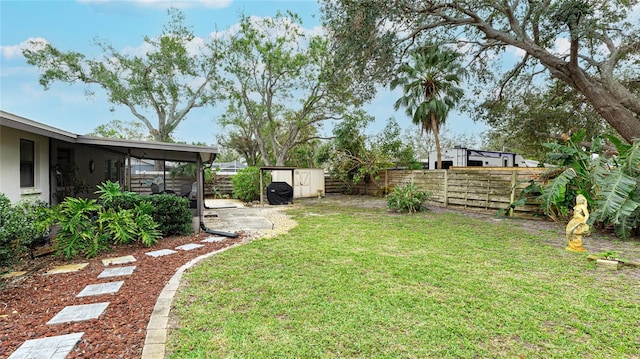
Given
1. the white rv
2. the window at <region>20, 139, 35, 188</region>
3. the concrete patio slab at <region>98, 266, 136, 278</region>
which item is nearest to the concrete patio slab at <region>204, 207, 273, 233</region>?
the concrete patio slab at <region>98, 266, 136, 278</region>

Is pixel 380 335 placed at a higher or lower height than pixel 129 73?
lower

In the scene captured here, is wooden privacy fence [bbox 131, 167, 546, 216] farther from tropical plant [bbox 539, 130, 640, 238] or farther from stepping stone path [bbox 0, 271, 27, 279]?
stepping stone path [bbox 0, 271, 27, 279]

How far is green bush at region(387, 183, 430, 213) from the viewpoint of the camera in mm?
10562

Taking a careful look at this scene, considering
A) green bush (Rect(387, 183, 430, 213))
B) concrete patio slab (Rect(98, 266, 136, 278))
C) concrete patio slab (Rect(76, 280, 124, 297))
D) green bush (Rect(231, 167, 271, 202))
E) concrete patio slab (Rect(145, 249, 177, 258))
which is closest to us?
concrete patio slab (Rect(76, 280, 124, 297))

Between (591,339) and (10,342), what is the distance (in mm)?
4811

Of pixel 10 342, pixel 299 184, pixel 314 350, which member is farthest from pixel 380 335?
pixel 299 184

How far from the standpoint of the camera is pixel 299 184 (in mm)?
16109

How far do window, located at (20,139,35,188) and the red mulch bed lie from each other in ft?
5.44

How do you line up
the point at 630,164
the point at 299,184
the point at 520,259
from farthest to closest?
the point at 299,184 → the point at 630,164 → the point at 520,259

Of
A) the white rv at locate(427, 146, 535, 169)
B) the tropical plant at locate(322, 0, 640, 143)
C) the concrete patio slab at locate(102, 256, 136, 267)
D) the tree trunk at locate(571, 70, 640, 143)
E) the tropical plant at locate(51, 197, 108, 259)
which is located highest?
the tropical plant at locate(322, 0, 640, 143)

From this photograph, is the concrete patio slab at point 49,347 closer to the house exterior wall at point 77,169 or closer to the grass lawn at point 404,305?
the grass lawn at point 404,305

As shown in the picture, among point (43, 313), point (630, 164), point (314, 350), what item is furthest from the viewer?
point (630, 164)

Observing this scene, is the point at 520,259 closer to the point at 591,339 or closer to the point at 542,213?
the point at 591,339

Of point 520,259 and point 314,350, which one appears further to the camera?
point 520,259
